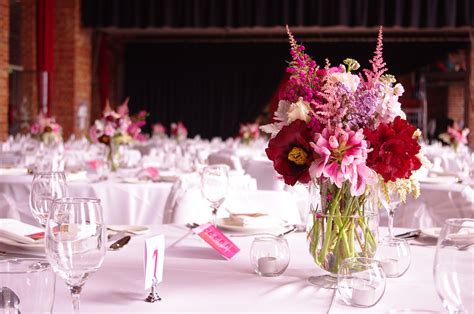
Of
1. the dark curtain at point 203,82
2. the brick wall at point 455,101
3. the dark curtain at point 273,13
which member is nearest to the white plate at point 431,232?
the dark curtain at point 273,13

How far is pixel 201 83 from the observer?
14.2 m

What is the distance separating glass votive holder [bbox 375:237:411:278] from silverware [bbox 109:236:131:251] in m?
0.68

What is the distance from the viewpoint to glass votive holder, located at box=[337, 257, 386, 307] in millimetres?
1260

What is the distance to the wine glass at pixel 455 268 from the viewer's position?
89 centimetres

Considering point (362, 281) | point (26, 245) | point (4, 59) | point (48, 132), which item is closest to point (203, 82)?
point (4, 59)

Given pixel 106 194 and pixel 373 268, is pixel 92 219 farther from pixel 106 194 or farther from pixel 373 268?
pixel 106 194

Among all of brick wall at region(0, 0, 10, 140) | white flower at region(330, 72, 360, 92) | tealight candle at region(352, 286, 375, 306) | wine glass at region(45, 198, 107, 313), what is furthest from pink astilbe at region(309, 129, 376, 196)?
brick wall at region(0, 0, 10, 140)

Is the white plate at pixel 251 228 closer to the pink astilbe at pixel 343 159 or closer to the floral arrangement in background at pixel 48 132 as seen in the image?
the pink astilbe at pixel 343 159

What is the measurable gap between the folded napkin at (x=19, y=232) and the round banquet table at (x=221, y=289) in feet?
0.65

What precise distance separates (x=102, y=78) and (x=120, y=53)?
2.62m

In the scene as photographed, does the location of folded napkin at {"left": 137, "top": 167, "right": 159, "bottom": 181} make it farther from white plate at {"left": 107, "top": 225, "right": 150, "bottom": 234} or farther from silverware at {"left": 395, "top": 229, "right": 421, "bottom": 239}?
silverware at {"left": 395, "top": 229, "right": 421, "bottom": 239}


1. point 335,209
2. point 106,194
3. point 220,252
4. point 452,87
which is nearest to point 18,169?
point 106,194

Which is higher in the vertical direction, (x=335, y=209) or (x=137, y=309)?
(x=335, y=209)

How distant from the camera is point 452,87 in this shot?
1750 centimetres
